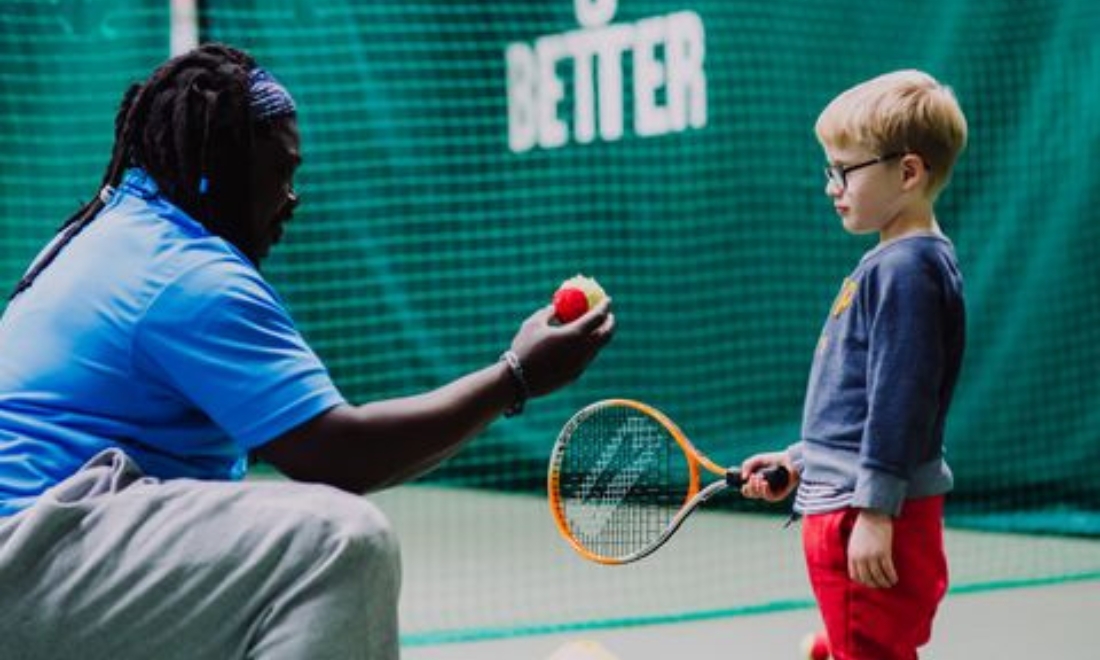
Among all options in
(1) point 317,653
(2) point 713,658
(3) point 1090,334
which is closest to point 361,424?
(1) point 317,653

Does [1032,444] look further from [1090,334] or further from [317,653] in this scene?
[317,653]

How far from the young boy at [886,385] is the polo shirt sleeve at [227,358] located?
2.43 feet

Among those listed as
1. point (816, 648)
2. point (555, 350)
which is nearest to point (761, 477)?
point (555, 350)

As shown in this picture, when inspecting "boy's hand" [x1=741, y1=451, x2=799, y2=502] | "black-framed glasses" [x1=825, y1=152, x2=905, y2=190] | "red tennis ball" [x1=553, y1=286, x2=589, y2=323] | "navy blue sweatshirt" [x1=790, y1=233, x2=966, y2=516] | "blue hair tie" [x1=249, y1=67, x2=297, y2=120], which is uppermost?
"blue hair tie" [x1=249, y1=67, x2=297, y2=120]

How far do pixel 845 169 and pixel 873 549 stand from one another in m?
0.52

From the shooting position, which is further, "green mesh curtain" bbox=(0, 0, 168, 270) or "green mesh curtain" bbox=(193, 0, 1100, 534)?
"green mesh curtain" bbox=(0, 0, 168, 270)

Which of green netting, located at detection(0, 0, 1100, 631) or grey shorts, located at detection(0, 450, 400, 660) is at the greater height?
grey shorts, located at detection(0, 450, 400, 660)

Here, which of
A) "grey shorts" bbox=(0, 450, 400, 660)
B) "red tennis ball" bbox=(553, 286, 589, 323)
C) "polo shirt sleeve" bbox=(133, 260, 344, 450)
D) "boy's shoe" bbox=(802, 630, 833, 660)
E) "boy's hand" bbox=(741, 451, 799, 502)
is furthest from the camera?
"boy's shoe" bbox=(802, 630, 833, 660)

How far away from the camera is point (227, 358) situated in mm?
1838

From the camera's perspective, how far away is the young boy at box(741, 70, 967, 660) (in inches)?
87.4

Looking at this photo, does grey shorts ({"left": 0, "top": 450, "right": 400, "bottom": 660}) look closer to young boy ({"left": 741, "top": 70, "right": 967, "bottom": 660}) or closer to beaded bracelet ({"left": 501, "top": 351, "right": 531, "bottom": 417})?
beaded bracelet ({"left": 501, "top": 351, "right": 531, "bottom": 417})

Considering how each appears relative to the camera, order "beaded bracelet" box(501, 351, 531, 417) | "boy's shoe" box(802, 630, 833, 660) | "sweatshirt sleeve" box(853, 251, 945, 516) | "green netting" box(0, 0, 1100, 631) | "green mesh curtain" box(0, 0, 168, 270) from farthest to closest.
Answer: "green mesh curtain" box(0, 0, 168, 270), "green netting" box(0, 0, 1100, 631), "boy's shoe" box(802, 630, 833, 660), "sweatshirt sleeve" box(853, 251, 945, 516), "beaded bracelet" box(501, 351, 531, 417)

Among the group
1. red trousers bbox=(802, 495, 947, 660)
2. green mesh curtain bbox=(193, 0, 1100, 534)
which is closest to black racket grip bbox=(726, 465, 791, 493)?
red trousers bbox=(802, 495, 947, 660)

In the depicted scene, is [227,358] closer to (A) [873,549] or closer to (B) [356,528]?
(B) [356,528]
